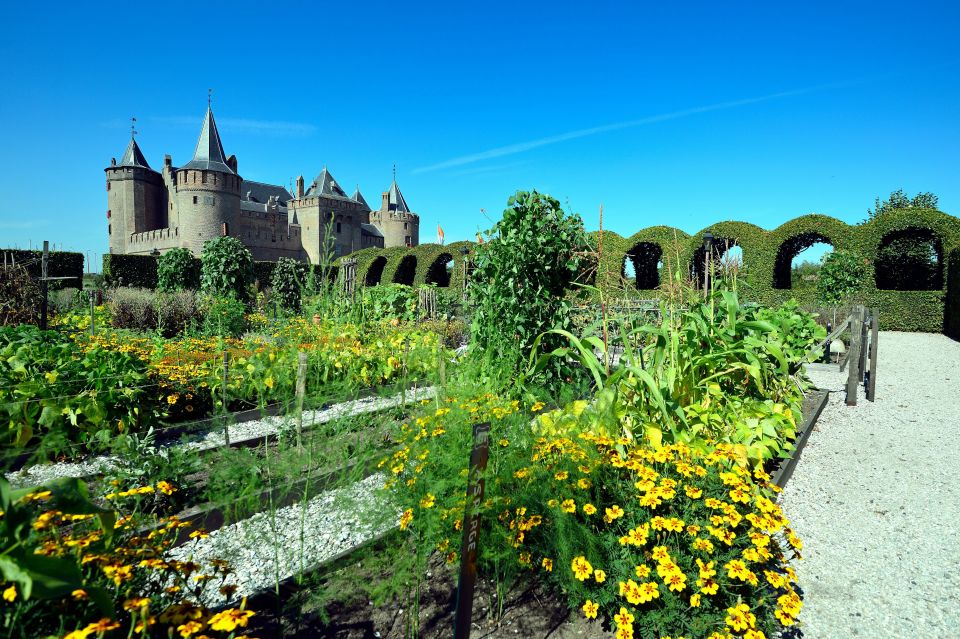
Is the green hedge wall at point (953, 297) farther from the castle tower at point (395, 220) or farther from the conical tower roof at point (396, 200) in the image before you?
the conical tower roof at point (396, 200)

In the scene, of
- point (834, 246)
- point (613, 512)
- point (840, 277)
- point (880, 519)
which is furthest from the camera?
point (834, 246)

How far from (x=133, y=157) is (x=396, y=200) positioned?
2062 centimetres

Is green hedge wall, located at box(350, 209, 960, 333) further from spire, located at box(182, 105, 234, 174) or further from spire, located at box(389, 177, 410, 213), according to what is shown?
spire, located at box(389, 177, 410, 213)

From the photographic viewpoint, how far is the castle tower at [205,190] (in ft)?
105

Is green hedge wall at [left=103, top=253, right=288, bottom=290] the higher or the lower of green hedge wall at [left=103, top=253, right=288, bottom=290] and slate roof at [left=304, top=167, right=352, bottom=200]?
the lower

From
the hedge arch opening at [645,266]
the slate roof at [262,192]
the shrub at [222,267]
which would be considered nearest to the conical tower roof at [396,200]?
the slate roof at [262,192]

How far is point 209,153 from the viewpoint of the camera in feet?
106

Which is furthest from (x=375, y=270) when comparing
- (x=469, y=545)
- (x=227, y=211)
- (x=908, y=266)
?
(x=469, y=545)

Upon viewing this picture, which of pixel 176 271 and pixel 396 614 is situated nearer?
pixel 396 614

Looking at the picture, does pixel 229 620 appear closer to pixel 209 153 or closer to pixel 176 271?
pixel 176 271

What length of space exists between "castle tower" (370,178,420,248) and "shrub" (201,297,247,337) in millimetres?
36386

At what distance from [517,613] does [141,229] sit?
4469 cm

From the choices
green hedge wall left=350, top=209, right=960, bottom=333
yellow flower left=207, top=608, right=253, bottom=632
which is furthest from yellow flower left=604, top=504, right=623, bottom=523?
green hedge wall left=350, top=209, right=960, bottom=333

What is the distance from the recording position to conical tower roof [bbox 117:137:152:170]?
36.4m
